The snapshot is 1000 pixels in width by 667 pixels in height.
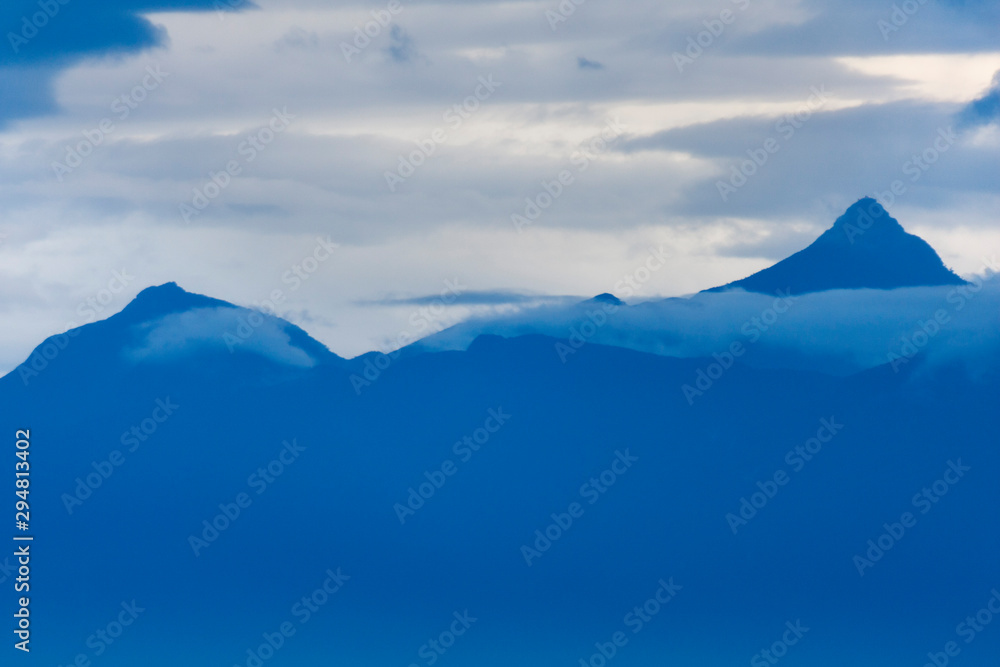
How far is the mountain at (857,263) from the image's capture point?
36656 millimetres

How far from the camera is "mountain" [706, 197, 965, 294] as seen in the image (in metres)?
36.7

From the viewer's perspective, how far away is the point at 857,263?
37.6 metres

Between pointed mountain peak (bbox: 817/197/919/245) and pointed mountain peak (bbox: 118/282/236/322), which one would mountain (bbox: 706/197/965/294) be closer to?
pointed mountain peak (bbox: 817/197/919/245)

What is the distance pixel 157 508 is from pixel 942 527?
75.1ft

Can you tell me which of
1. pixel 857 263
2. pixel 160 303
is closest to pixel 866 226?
pixel 857 263

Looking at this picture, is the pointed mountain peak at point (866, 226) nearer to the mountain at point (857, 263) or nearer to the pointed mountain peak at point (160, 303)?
the mountain at point (857, 263)

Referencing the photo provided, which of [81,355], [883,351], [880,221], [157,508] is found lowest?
[157,508]

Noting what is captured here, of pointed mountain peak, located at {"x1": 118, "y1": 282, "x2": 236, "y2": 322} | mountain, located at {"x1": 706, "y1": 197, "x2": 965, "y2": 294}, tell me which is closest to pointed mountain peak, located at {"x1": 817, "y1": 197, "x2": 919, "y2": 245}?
mountain, located at {"x1": 706, "y1": 197, "x2": 965, "y2": 294}

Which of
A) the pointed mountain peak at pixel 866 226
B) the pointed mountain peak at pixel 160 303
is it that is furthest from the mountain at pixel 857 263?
the pointed mountain peak at pixel 160 303

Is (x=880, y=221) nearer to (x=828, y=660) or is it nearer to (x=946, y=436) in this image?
(x=946, y=436)

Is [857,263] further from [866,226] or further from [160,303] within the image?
[160,303]

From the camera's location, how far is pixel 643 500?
35938 mm

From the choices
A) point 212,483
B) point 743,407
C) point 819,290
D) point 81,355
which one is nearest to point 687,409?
point 743,407

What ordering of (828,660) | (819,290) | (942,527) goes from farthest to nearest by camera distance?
(819,290) → (942,527) → (828,660)
